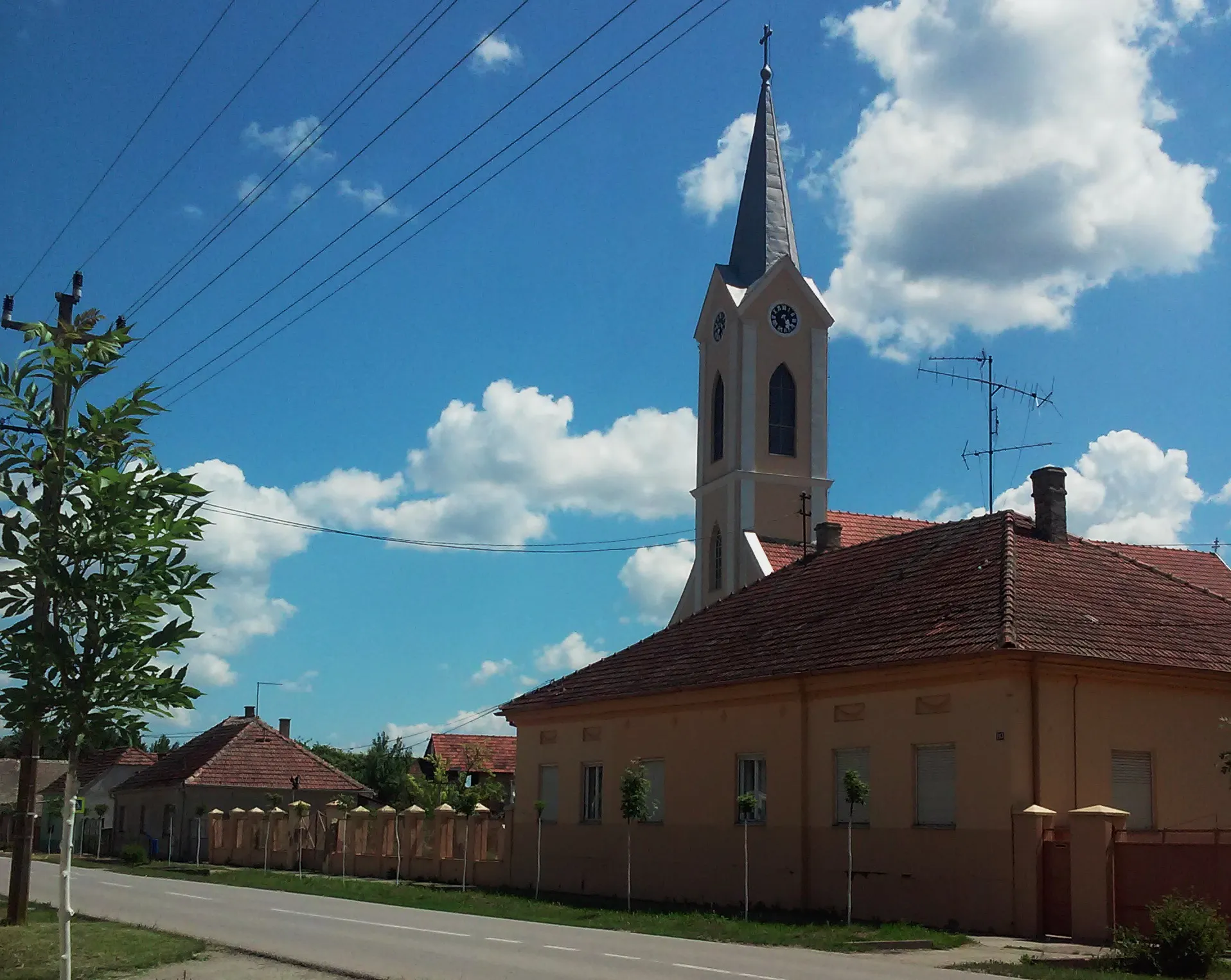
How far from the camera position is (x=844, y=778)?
2297 centimetres

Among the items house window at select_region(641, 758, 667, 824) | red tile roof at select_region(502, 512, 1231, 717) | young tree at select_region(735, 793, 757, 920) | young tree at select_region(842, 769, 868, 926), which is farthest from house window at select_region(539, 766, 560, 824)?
young tree at select_region(842, 769, 868, 926)

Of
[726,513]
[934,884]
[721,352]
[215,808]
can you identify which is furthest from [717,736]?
[215,808]

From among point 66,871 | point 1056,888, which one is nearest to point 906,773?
point 1056,888

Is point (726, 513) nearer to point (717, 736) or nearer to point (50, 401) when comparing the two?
point (717, 736)

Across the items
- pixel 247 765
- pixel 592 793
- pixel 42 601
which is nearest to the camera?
pixel 42 601

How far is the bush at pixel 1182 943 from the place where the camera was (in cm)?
1529

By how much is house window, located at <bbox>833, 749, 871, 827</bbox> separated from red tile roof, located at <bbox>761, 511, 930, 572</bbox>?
723 inches

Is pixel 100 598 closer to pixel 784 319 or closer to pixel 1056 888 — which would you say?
pixel 1056 888

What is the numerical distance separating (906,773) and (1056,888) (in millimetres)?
3274

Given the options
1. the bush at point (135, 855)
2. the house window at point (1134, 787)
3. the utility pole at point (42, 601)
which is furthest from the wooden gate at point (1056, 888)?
the bush at point (135, 855)

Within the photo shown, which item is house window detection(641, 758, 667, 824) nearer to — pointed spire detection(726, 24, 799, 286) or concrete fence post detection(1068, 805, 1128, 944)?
concrete fence post detection(1068, 805, 1128, 944)

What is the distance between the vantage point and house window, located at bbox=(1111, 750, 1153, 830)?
21703mm

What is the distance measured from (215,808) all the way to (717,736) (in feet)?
109

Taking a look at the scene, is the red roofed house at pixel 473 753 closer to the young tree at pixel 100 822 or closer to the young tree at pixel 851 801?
the young tree at pixel 100 822
